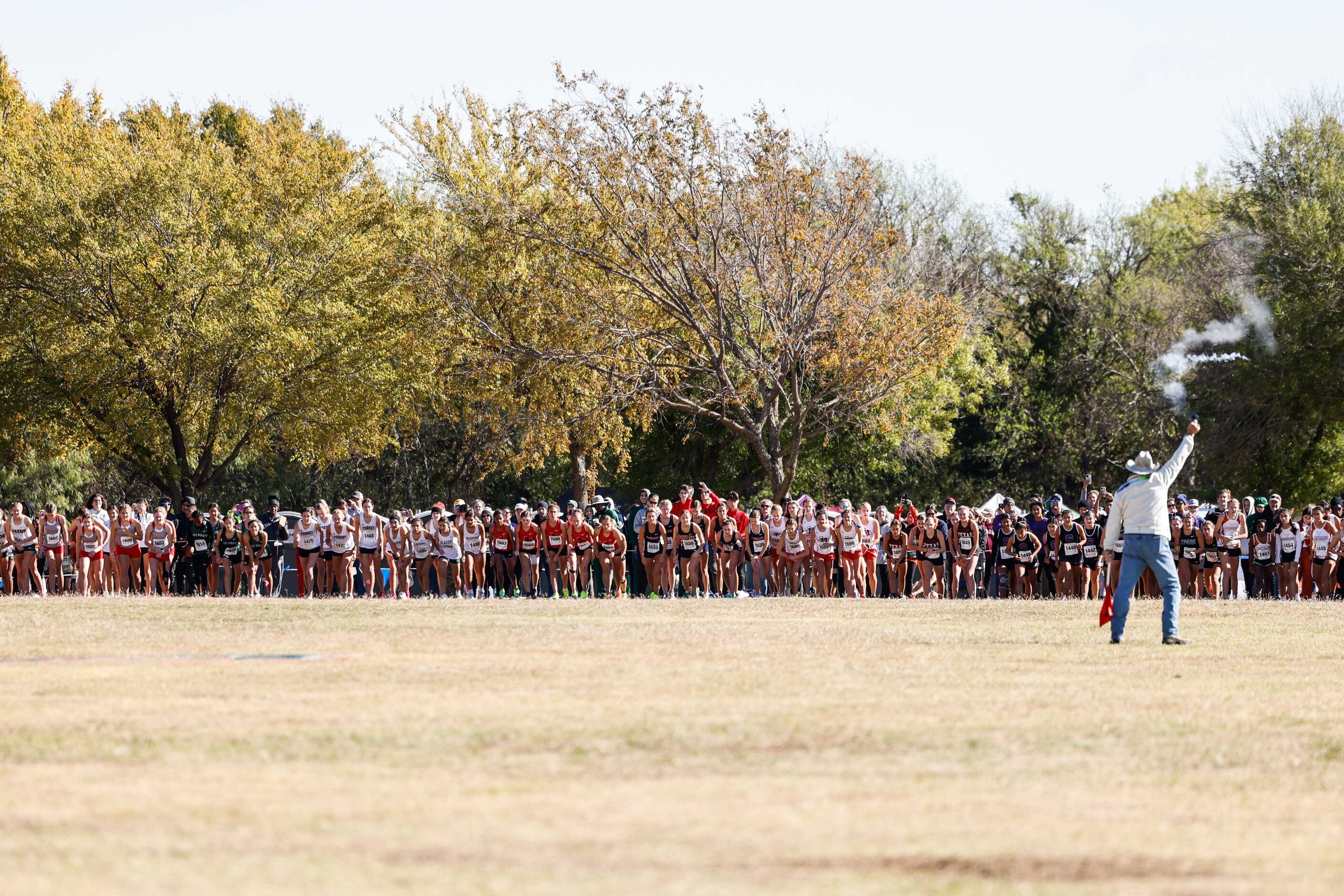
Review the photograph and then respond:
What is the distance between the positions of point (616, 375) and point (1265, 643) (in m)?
21.7

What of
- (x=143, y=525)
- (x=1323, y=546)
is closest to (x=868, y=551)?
(x=1323, y=546)

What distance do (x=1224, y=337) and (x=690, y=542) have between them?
828 inches

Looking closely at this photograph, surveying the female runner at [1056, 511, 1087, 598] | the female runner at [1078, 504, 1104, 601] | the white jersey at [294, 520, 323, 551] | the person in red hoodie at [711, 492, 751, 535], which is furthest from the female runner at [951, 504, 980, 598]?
the white jersey at [294, 520, 323, 551]

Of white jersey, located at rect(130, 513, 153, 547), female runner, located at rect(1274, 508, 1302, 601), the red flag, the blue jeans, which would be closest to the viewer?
the blue jeans

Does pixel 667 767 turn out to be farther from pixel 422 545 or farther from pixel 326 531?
pixel 422 545

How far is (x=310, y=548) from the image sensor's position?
2819 cm

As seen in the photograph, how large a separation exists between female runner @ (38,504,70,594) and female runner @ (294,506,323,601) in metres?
4.10

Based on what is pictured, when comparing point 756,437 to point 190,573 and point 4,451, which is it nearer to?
point 190,573

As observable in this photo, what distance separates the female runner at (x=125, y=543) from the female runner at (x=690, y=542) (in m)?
9.12

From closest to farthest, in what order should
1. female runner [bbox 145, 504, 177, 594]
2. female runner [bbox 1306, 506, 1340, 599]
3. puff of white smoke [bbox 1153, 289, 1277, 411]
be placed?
female runner [bbox 1306, 506, 1340, 599]
female runner [bbox 145, 504, 177, 594]
puff of white smoke [bbox 1153, 289, 1277, 411]

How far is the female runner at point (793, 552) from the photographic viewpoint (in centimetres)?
2870

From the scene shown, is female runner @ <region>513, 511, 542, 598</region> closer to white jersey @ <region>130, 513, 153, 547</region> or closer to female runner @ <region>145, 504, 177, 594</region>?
female runner @ <region>145, 504, 177, 594</region>

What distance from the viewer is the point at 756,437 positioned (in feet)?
121

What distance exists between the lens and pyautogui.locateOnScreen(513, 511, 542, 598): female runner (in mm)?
28516
